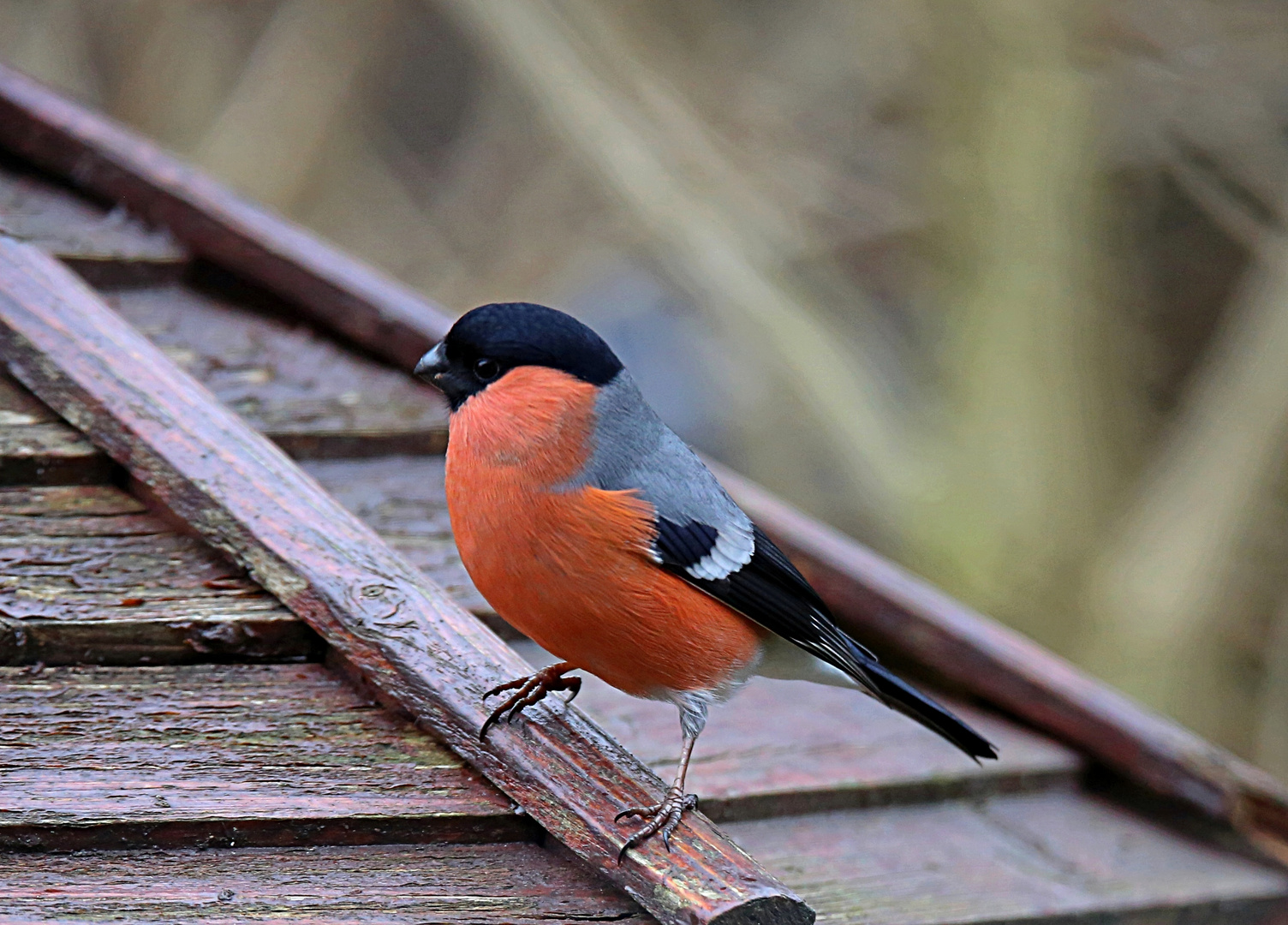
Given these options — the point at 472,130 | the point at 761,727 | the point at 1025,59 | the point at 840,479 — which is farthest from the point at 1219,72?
the point at 761,727

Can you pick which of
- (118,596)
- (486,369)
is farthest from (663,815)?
(118,596)

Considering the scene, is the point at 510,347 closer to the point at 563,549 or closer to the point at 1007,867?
the point at 563,549

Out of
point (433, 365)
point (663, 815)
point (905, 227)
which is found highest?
point (905, 227)

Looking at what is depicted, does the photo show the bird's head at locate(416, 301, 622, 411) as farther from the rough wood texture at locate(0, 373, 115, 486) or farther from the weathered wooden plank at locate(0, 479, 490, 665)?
the rough wood texture at locate(0, 373, 115, 486)

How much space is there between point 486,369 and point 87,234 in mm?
1718

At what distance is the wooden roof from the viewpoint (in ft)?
5.81

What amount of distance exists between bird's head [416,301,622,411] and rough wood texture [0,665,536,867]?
556 millimetres

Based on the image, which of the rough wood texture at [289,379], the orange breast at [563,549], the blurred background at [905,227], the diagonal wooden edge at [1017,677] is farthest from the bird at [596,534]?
the blurred background at [905,227]

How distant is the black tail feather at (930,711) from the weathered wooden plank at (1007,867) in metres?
0.25

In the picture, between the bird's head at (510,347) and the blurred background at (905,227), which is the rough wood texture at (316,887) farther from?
the blurred background at (905,227)

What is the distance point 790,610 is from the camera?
2371mm

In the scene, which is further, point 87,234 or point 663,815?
point 87,234

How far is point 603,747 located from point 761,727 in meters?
0.90

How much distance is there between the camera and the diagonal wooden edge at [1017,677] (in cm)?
308
